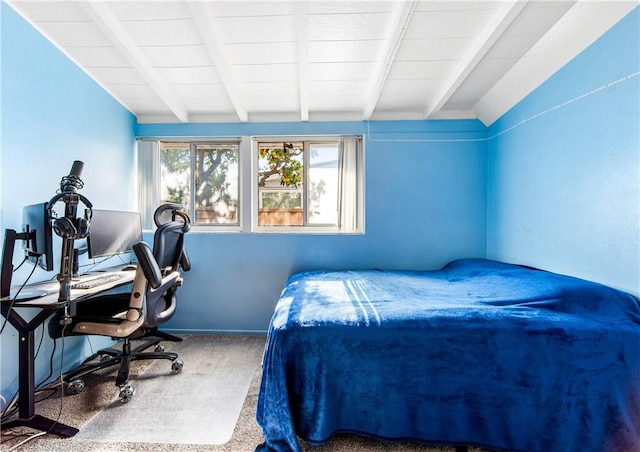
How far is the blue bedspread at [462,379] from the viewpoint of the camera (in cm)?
127

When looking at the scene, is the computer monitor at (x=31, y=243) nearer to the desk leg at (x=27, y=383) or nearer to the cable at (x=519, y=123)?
the desk leg at (x=27, y=383)

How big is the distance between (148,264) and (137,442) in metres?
0.96

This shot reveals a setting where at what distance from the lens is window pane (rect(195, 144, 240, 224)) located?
3104mm

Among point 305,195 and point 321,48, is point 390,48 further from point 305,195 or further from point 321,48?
point 305,195

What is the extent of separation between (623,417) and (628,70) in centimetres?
183

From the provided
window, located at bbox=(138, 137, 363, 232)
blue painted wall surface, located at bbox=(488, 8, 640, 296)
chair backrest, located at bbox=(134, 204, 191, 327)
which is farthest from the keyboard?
blue painted wall surface, located at bbox=(488, 8, 640, 296)

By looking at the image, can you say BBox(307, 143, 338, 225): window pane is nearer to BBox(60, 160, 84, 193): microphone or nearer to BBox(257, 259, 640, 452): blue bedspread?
BBox(257, 259, 640, 452): blue bedspread

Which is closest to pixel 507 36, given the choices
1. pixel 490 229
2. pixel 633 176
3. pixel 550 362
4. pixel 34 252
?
pixel 633 176

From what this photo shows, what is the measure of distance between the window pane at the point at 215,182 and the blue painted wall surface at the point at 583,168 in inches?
115

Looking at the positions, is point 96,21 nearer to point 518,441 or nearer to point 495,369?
point 495,369

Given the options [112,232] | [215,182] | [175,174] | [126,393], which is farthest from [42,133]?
[126,393]

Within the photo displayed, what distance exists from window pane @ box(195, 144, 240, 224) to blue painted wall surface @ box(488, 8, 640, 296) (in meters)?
2.91

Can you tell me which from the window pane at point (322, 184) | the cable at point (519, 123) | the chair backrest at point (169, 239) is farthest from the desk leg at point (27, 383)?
the cable at point (519, 123)

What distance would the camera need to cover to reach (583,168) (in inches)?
69.6
